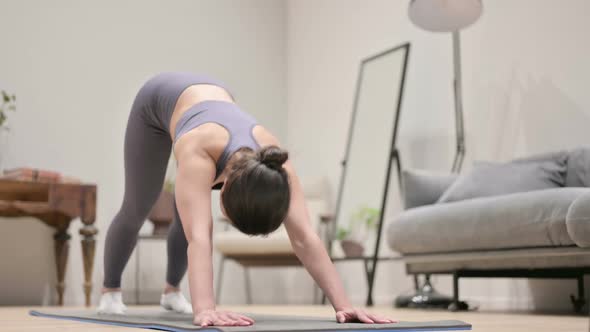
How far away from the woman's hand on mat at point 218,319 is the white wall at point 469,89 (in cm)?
237

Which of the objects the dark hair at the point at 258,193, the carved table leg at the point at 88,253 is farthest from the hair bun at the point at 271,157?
the carved table leg at the point at 88,253

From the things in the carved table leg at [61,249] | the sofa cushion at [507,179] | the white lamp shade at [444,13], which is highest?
the white lamp shade at [444,13]

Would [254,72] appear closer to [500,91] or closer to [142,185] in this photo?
[500,91]

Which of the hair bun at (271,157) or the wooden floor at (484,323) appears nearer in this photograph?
the hair bun at (271,157)

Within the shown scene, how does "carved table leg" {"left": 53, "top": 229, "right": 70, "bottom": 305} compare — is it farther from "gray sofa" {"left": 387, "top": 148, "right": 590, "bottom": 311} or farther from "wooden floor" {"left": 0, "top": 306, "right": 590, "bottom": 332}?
"gray sofa" {"left": 387, "top": 148, "right": 590, "bottom": 311}

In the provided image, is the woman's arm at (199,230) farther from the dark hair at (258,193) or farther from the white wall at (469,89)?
the white wall at (469,89)

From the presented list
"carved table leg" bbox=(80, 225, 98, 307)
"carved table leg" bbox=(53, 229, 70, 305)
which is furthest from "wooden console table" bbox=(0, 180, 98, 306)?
"carved table leg" bbox=(53, 229, 70, 305)

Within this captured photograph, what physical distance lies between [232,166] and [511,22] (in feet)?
9.15

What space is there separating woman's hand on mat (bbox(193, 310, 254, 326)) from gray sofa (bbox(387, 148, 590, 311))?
1.40 metres

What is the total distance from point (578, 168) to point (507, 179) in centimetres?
29

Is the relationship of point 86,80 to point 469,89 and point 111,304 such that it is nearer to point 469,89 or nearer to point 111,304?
point 469,89

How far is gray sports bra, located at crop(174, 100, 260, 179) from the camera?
185 centimetres

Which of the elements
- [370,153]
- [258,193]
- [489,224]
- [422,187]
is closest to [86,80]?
[370,153]

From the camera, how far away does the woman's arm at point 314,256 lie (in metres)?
1.82
